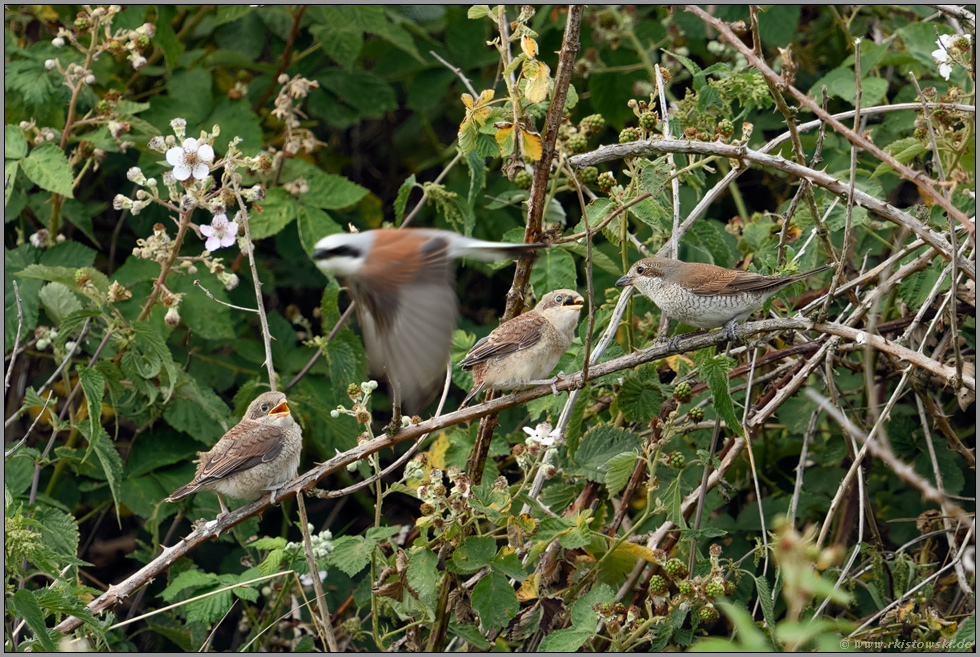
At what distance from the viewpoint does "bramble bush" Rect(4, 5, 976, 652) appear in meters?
3.00

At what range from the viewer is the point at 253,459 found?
3664mm

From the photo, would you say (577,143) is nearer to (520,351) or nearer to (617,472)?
(520,351)

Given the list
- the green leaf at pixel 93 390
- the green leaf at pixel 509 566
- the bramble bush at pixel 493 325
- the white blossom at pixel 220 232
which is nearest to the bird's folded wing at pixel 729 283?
the bramble bush at pixel 493 325

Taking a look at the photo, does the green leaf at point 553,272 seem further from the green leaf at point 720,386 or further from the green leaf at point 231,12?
the green leaf at point 231,12

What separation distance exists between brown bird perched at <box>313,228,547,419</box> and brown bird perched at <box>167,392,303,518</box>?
25.8 inches

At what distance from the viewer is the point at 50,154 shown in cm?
404

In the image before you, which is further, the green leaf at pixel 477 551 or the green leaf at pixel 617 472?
the green leaf at pixel 617 472

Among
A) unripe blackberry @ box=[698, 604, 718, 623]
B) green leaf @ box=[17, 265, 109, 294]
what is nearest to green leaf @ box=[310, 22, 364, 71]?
green leaf @ box=[17, 265, 109, 294]

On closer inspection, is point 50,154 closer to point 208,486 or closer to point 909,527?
point 208,486

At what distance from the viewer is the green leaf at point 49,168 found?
3.95 metres

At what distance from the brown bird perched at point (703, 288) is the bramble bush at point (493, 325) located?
151 mm

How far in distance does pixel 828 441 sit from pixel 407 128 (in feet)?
11.6

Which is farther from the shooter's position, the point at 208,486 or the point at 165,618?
the point at 165,618

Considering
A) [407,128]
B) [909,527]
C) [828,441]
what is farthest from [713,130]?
[407,128]
